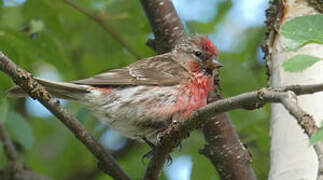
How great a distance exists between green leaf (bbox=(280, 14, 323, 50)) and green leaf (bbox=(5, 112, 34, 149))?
3231mm

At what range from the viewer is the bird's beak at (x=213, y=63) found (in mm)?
6141

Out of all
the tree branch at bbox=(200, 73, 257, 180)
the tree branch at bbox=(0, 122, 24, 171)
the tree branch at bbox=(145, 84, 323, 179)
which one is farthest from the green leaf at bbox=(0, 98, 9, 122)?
the tree branch at bbox=(200, 73, 257, 180)

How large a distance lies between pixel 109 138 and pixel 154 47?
2.42m

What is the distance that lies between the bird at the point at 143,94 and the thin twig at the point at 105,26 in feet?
1.70

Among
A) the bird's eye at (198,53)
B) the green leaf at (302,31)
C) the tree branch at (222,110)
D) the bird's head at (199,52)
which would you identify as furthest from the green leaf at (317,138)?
the bird's eye at (198,53)

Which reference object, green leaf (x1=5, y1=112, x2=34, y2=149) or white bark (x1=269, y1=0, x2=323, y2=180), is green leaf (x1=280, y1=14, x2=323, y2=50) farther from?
green leaf (x1=5, y1=112, x2=34, y2=149)

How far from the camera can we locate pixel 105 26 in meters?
6.65

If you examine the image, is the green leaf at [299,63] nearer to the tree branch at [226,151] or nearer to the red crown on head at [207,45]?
the tree branch at [226,151]

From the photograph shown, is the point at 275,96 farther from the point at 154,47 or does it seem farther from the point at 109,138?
the point at 109,138

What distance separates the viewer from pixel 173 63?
647cm

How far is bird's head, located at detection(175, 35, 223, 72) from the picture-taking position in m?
6.24

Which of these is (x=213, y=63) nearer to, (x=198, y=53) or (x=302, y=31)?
(x=198, y=53)

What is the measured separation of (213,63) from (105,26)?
122cm

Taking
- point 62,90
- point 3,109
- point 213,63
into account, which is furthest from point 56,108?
point 213,63
